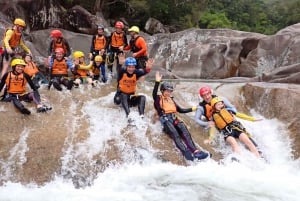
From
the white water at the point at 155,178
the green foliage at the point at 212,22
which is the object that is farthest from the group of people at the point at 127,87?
the green foliage at the point at 212,22

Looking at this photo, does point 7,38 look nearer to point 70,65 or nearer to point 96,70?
point 70,65

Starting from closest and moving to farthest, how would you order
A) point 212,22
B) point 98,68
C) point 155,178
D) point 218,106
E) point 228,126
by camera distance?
1. point 155,178
2. point 228,126
3. point 218,106
4. point 98,68
5. point 212,22

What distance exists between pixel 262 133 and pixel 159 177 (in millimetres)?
3122

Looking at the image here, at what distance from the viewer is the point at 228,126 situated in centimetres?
870

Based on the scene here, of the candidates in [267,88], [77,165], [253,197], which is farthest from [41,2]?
[253,197]

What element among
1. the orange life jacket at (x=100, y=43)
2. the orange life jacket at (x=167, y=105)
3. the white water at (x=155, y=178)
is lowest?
the white water at (x=155, y=178)

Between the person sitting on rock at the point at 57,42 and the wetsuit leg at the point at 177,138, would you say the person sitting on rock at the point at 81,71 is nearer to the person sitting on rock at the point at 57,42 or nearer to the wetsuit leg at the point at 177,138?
the person sitting on rock at the point at 57,42

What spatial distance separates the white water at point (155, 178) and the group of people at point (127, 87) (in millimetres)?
299

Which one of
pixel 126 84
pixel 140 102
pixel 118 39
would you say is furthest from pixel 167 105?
pixel 118 39

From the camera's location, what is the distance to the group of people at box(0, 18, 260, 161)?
8414 mm

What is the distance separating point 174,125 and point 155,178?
1502 millimetres

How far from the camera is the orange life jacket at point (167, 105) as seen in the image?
8615 millimetres

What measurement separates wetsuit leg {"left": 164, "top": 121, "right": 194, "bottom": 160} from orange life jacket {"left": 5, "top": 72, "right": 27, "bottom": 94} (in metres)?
2.83

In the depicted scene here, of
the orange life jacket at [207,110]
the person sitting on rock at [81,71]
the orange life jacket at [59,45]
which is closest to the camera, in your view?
the orange life jacket at [207,110]
